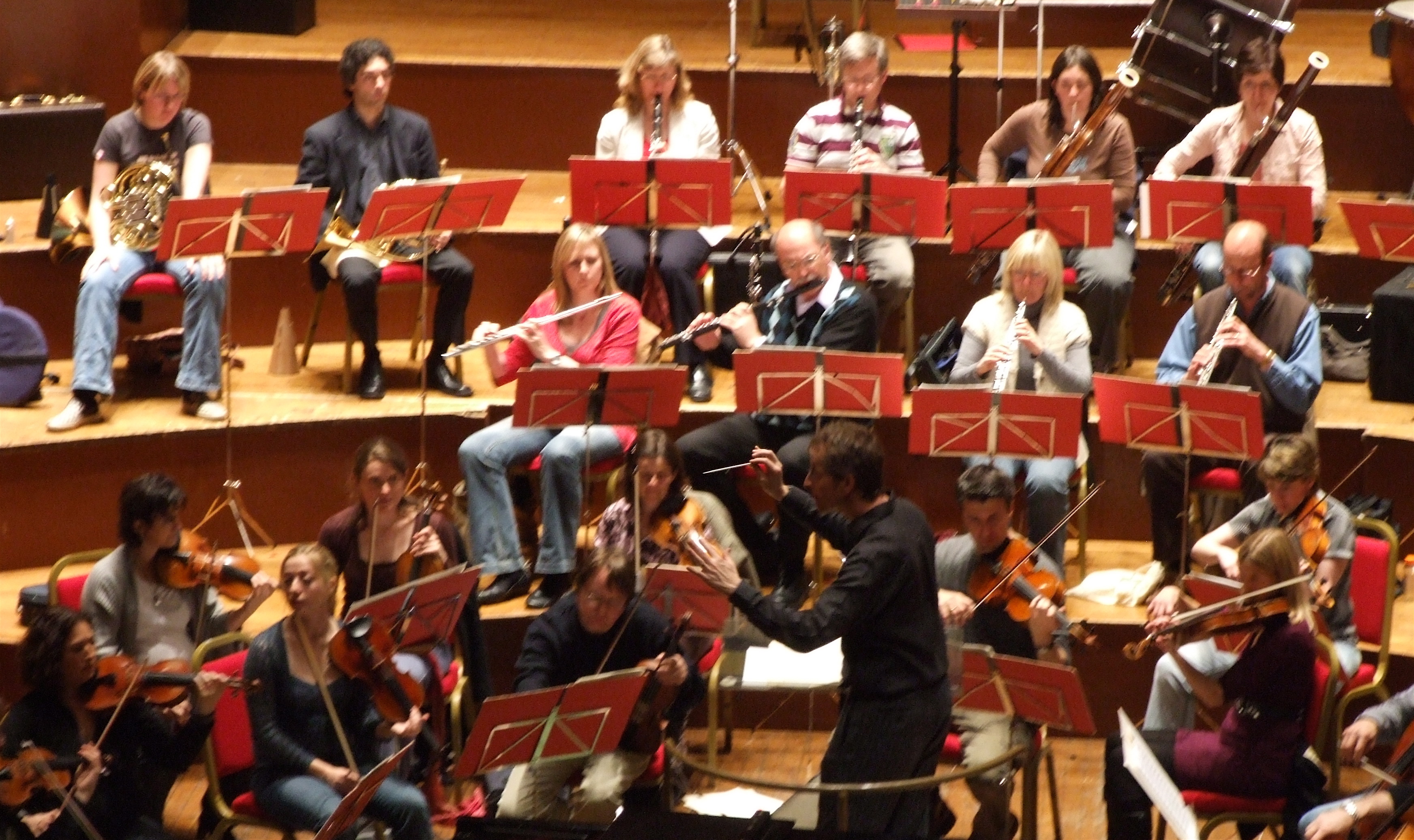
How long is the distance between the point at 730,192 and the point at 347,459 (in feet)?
5.65

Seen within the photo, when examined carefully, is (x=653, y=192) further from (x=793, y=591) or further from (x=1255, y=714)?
(x=1255, y=714)

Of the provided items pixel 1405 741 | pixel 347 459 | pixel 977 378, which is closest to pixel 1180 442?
pixel 977 378

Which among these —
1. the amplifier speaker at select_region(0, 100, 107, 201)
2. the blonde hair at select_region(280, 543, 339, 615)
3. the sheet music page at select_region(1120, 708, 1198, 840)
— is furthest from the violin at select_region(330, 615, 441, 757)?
the amplifier speaker at select_region(0, 100, 107, 201)

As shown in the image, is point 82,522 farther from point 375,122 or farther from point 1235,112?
point 1235,112

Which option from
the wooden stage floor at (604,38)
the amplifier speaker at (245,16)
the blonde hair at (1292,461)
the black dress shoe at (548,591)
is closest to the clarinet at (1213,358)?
the blonde hair at (1292,461)

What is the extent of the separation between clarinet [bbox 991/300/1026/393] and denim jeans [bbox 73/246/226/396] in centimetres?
275

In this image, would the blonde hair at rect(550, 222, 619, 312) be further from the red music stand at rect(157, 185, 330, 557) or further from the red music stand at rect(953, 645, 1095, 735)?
the red music stand at rect(953, 645, 1095, 735)

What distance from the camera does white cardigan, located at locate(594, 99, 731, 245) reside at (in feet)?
24.7

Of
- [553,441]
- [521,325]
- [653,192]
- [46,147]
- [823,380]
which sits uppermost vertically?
[46,147]

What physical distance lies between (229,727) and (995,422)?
2.45m

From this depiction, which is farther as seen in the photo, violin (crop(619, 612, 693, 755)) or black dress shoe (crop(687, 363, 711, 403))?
black dress shoe (crop(687, 363, 711, 403))

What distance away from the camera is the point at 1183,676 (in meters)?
5.70

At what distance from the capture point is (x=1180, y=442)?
19.6 feet

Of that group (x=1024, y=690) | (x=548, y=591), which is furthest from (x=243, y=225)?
(x=1024, y=690)
